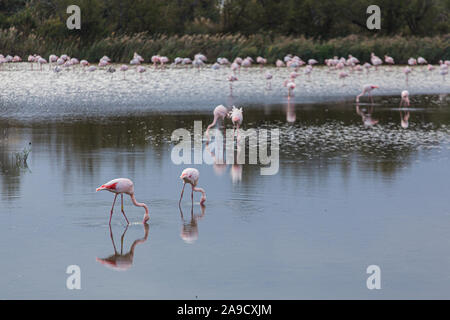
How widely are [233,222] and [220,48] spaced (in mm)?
37465

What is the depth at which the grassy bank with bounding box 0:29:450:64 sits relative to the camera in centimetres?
4544

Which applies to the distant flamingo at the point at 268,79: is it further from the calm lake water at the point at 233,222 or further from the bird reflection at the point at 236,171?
the bird reflection at the point at 236,171

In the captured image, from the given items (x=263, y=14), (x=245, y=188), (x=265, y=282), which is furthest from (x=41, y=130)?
(x=263, y=14)

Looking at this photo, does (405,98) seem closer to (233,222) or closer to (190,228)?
(233,222)

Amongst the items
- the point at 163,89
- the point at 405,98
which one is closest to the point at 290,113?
the point at 405,98

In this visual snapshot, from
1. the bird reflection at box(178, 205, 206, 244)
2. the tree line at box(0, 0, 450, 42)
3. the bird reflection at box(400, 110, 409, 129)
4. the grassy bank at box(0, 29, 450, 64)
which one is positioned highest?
→ the tree line at box(0, 0, 450, 42)

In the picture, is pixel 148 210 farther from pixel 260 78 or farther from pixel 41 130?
pixel 260 78

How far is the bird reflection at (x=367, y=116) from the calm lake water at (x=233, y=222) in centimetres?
275

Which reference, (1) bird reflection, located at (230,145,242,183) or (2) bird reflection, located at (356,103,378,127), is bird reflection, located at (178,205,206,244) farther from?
(2) bird reflection, located at (356,103,378,127)

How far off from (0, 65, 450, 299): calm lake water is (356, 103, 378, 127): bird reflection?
9.01ft

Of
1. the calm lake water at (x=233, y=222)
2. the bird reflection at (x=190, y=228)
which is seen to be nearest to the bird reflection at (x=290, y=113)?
the calm lake water at (x=233, y=222)

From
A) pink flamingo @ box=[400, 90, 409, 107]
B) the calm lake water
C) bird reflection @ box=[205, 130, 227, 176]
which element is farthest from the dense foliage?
the calm lake water

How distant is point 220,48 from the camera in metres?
46.7

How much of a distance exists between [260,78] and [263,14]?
2160 centimetres
